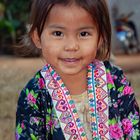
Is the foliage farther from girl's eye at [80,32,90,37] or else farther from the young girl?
girl's eye at [80,32,90,37]

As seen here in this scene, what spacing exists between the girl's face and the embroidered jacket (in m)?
0.19

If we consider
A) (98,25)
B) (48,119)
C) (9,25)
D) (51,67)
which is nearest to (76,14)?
(98,25)

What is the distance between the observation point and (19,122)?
252cm

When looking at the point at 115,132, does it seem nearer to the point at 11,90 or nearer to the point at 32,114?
the point at 32,114

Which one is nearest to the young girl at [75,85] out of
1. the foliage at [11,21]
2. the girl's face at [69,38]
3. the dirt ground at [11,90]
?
the girl's face at [69,38]

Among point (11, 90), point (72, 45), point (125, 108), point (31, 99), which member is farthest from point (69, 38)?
point (11, 90)

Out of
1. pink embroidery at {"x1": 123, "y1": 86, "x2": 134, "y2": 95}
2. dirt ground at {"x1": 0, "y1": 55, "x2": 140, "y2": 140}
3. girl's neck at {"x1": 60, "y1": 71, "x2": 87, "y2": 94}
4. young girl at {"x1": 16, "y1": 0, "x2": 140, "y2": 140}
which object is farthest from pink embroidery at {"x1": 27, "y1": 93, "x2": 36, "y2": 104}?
dirt ground at {"x1": 0, "y1": 55, "x2": 140, "y2": 140}

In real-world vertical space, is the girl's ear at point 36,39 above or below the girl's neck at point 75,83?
above

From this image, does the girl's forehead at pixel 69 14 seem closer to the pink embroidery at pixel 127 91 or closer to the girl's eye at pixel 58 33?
the girl's eye at pixel 58 33

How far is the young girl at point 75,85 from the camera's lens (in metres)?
2.37

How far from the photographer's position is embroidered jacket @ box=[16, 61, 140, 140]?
250 centimetres

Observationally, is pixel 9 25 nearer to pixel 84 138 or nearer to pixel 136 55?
pixel 136 55

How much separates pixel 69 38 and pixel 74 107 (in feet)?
1.22

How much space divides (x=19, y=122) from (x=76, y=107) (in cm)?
30
